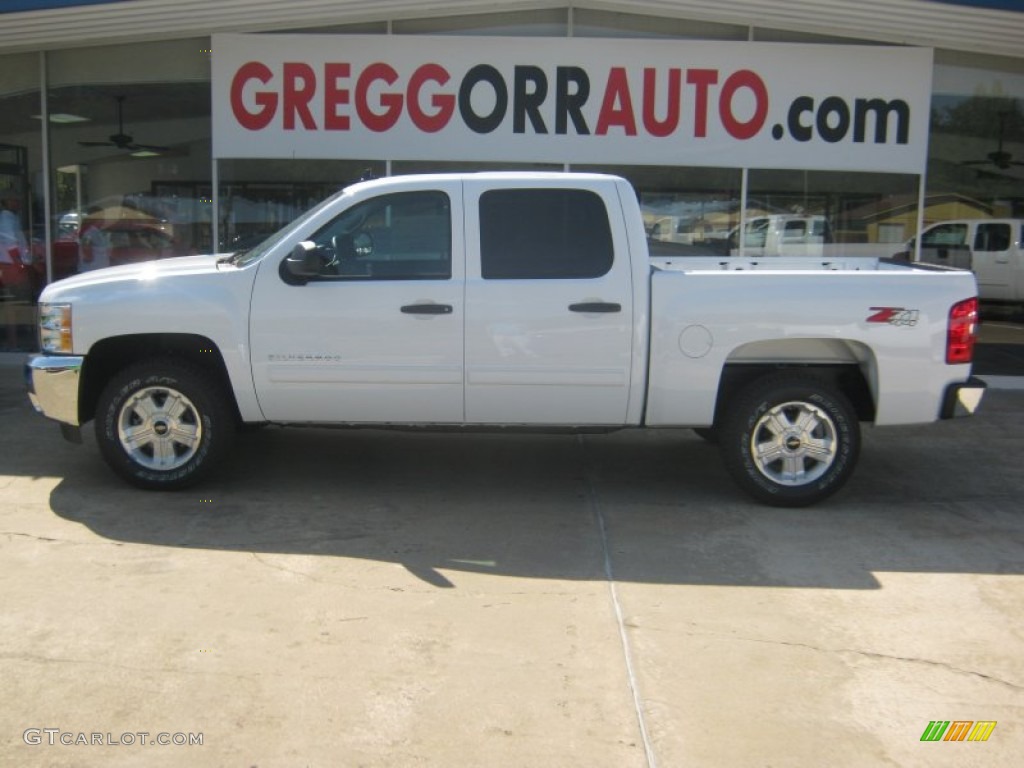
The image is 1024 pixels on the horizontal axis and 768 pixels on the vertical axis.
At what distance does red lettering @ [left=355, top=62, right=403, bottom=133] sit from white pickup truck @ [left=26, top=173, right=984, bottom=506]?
506cm

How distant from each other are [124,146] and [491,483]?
292 inches

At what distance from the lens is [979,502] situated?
6.61m

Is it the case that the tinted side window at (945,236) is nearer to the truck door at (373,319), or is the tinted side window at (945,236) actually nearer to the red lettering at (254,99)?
the red lettering at (254,99)

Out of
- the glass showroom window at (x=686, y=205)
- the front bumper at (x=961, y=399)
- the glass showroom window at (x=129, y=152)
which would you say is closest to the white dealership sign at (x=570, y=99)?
the glass showroom window at (x=686, y=205)

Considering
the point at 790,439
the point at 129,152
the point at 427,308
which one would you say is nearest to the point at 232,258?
the point at 427,308

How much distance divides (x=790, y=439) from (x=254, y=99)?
7457mm

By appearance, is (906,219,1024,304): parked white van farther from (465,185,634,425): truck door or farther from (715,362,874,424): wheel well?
(465,185,634,425): truck door

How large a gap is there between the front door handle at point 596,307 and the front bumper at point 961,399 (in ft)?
6.75

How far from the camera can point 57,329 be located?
6.16 m

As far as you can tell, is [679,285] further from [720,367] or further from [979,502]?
[979,502]

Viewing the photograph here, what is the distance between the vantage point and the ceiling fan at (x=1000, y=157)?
1196 centimetres

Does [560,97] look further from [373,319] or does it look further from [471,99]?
[373,319]

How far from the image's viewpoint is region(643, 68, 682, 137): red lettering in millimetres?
10852

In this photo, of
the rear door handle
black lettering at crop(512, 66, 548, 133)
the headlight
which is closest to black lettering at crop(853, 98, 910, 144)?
black lettering at crop(512, 66, 548, 133)
